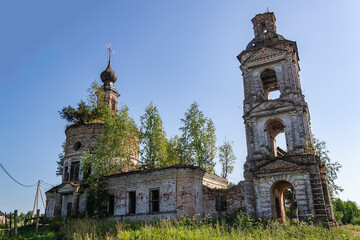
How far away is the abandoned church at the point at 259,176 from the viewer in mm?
15953

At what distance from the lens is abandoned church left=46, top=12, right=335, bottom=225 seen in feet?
52.3

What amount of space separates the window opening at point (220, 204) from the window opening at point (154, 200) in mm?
3966

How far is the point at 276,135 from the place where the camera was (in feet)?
66.9

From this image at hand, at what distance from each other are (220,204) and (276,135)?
625cm

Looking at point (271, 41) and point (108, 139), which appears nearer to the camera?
point (271, 41)

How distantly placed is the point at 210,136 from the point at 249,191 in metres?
10.8

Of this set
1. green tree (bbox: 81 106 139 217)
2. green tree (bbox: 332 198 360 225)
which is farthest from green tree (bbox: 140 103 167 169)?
green tree (bbox: 332 198 360 225)

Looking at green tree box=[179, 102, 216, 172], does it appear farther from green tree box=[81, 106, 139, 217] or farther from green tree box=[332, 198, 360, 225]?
green tree box=[332, 198, 360, 225]

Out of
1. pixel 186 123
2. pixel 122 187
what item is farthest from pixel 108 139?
pixel 186 123

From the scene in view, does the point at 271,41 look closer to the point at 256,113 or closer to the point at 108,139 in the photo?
the point at 256,113

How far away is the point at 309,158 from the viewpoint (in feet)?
52.1

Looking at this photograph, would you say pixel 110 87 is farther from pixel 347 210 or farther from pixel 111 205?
pixel 347 210

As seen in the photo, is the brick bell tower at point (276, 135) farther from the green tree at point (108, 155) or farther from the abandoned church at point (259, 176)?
the green tree at point (108, 155)

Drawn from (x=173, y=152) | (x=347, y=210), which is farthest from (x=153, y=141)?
(x=347, y=210)
